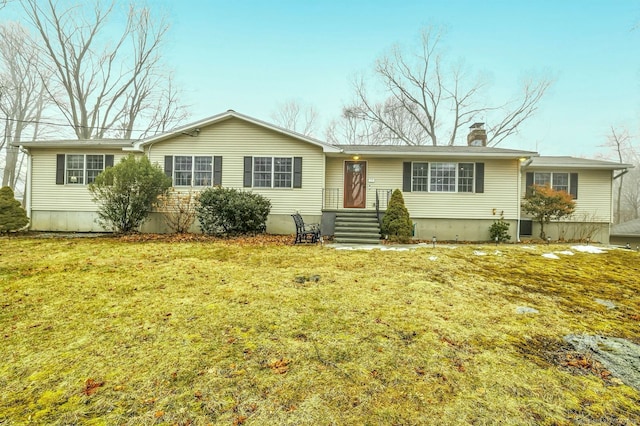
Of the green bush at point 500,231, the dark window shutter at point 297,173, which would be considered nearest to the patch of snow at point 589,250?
the green bush at point 500,231

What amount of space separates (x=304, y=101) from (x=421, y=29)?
1154cm

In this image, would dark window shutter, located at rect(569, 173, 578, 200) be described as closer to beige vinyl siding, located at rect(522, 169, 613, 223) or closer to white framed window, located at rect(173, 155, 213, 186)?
beige vinyl siding, located at rect(522, 169, 613, 223)

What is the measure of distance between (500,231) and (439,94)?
52.3 ft

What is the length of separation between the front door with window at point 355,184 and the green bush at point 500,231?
16.5ft

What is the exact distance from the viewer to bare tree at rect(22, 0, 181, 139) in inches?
749

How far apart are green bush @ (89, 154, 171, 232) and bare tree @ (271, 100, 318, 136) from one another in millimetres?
18809

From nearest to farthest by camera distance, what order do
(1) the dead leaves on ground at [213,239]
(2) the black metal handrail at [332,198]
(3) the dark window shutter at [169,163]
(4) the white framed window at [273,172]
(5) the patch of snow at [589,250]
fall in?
(5) the patch of snow at [589,250] → (1) the dead leaves on ground at [213,239] → (3) the dark window shutter at [169,163] → (4) the white framed window at [273,172] → (2) the black metal handrail at [332,198]

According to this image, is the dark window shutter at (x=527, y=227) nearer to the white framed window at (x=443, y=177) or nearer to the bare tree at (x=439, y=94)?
the white framed window at (x=443, y=177)

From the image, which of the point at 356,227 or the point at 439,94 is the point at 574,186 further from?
the point at 439,94

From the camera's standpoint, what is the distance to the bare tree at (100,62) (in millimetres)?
19031

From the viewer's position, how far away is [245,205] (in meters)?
9.76

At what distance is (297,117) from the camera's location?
27375 millimetres

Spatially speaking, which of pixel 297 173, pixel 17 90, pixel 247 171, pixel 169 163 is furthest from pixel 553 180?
pixel 17 90

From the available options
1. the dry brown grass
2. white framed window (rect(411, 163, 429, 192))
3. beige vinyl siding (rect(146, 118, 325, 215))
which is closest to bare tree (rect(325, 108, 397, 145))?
white framed window (rect(411, 163, 429, 192))
